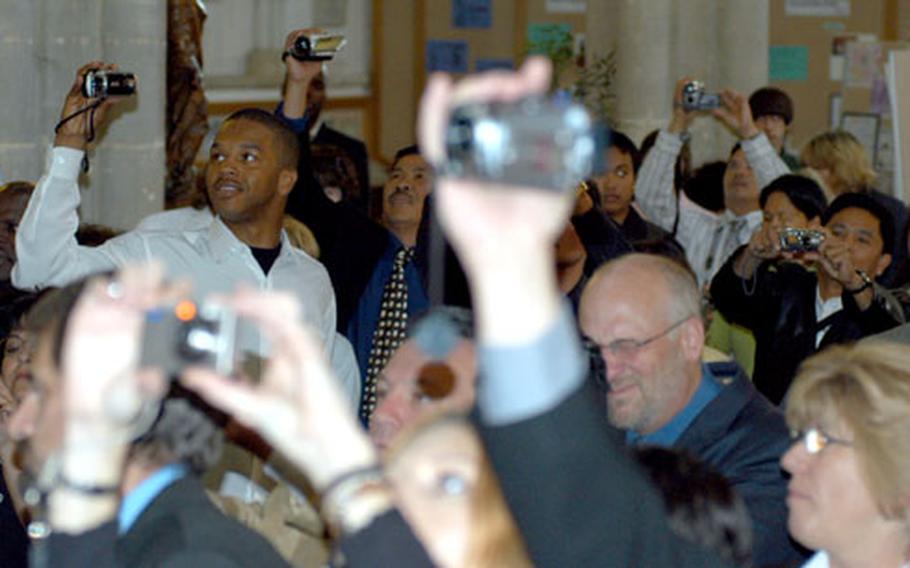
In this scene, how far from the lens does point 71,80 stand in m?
6.00

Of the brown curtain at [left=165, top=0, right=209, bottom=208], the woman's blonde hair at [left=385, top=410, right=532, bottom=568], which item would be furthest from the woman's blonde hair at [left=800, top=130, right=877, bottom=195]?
the woman's blonde hair at [left=385, top=410, right=532, bottom=568]

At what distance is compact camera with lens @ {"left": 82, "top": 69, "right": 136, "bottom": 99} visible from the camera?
187 inches

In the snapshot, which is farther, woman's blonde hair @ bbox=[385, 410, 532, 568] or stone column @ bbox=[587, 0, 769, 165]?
stone column @ bbox=[587, 0, 769, 165]

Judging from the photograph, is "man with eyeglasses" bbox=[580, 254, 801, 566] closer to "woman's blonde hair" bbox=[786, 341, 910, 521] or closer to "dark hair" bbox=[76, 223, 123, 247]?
"woman's blonde hair" bbox=[786, 341, 910, 521]

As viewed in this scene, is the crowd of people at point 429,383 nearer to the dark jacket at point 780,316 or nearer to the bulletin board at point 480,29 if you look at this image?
the dark jacket at point 780,316

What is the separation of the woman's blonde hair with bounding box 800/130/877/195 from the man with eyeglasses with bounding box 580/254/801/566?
3881 millimetres

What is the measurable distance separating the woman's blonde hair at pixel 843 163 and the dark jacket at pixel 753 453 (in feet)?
13.1

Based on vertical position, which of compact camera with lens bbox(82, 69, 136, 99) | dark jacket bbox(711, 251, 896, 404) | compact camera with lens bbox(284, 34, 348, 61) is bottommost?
dark jacket bbox(711, 251, 896, 404)

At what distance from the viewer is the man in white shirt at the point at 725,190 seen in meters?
6.37

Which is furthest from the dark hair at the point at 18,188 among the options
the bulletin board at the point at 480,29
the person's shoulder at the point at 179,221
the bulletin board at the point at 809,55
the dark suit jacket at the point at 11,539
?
the bulletin board at the point at 809,55

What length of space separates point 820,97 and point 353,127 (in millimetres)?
3351

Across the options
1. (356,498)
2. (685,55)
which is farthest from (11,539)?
(685,55)

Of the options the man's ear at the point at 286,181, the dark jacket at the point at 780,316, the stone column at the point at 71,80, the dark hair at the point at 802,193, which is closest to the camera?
the man's ear at the point at 286,181

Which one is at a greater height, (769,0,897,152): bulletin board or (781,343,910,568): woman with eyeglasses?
(769,0,897,152): bulletin board
